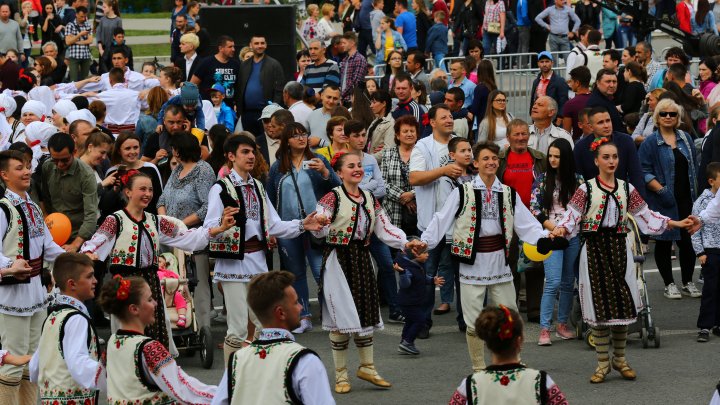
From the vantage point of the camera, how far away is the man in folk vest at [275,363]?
6.28 meters

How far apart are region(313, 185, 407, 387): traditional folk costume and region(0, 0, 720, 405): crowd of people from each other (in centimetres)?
2

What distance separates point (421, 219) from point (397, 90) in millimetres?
2417

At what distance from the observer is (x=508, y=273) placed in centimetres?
998

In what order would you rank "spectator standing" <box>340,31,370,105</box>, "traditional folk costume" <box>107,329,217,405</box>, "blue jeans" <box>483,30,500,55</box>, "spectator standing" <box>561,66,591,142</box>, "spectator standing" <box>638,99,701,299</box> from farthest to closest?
"blue jeans" <box>483,30,500,55</box> → "spectator standing" <box>340,31,370,105</box> → "spectator standing" <box>561,66,591,142</box> → "spectator standing" <box>638,99,701,299</box> → "traditional folk costume" <box>107,329,217,405</box>

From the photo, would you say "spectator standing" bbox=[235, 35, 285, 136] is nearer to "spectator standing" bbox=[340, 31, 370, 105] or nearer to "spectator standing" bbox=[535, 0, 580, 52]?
"spectator standing" bbox=[340, 31, 370, 105]

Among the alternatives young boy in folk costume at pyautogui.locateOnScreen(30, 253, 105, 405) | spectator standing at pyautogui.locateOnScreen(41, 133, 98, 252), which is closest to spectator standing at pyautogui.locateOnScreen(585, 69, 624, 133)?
spectator standing at pyautogui.locateOnScreen(41, 133, 98, 252)

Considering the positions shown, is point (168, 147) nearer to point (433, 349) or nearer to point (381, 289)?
point (381, 289)

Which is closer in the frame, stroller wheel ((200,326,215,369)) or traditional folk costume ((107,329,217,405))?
traditional folk costume ((107,329,217,405))

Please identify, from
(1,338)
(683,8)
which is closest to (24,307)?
(1,338)

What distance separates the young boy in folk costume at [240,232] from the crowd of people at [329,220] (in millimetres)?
17

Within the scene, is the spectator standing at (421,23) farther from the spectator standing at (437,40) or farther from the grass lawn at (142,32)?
the grass lawn at (142,32)

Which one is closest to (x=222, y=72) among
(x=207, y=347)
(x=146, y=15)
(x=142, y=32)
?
(x=207, y=347)

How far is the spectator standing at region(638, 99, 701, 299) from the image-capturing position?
41.8 feet

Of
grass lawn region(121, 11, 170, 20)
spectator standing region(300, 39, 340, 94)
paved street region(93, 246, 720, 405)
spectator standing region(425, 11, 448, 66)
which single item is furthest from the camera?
grass lawn region(121, 11, 170, 20)
